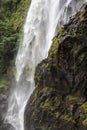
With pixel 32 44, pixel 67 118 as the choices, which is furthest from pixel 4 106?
pixel 67 118

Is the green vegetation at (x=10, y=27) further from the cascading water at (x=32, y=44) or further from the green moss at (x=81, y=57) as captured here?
the green moss at (x=81, y=57)

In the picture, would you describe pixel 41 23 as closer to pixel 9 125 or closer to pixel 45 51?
pixel 45 51

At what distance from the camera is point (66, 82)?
11.6 m

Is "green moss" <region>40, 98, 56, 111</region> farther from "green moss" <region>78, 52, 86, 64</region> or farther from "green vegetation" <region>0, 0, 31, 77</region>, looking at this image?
"green vegetation" <region>0, 0, 31, 77</region>

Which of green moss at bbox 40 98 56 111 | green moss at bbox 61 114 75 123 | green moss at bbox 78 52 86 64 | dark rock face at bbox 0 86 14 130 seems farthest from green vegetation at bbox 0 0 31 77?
green moss at bbox 78 52 86 64

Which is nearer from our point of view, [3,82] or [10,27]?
[3,82]

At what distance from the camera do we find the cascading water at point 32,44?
1797 cm

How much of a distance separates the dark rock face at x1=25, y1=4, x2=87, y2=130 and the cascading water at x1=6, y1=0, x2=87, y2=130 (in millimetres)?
4927

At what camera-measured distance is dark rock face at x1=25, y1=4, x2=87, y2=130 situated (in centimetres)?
1109

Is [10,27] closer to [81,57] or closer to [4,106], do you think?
[4,106]

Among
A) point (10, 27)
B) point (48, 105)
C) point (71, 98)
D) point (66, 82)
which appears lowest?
point (48, 105)

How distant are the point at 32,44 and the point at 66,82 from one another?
9.19 metres

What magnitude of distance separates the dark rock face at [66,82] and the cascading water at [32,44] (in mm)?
4927

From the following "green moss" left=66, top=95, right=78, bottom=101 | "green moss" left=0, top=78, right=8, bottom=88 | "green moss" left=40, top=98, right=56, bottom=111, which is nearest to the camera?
"green moss" left=66, top=95, right=78, bottom=101
